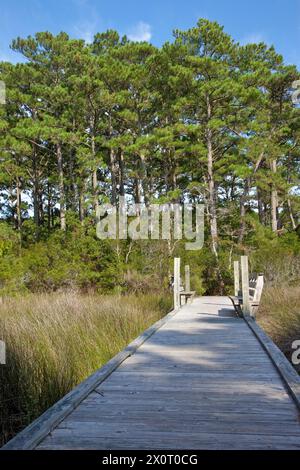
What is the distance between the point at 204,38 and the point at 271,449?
20518mm

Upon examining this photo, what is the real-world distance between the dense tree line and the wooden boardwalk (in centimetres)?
1308

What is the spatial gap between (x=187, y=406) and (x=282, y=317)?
19.4ft

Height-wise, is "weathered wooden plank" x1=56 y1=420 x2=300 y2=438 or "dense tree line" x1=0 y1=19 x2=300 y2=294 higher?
"dense tree line" x1=0 y1=19 x2=300 y2=294

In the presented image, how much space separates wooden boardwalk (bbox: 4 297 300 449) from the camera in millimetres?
2576

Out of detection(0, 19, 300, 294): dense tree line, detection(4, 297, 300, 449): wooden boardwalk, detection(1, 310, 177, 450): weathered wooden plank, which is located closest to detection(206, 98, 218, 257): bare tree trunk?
detection(0, 19, 300, 294): dense tree line

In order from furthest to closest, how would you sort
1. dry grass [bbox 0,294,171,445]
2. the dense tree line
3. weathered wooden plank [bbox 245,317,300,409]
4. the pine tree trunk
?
the pine tree trunk → the dense tree line → dry grass [bbox 0,294,171,445] → weathered wooden plank [bbox 245,317,300,409]

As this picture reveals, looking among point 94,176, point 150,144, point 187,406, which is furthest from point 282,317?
point 94,176

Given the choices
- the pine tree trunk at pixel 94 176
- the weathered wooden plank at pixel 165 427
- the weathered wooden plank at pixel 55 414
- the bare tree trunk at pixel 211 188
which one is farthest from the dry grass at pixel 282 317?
the pine tree trunk at pixel 94 176

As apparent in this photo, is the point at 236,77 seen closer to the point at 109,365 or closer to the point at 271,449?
the point at 109,365

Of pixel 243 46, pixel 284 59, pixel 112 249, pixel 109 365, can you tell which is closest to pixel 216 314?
pixel 109 365

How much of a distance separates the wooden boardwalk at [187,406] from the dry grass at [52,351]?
3.14 feet

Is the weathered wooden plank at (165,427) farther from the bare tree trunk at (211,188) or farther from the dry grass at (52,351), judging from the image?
the bare tree trunk at (211,188)

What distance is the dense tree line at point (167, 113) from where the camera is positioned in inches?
785

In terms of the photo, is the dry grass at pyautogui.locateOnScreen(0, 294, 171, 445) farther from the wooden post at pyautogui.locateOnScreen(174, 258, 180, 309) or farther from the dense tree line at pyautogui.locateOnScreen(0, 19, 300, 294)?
the dense tree line at pyautogui.locateOnScreen(0, 19, 300, 294)
